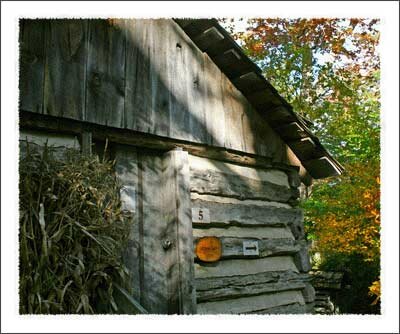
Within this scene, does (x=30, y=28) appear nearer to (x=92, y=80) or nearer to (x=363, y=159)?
(x=92, y=80)

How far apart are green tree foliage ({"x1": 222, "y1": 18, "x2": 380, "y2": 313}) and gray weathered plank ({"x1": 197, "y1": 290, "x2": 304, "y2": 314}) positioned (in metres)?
4.66

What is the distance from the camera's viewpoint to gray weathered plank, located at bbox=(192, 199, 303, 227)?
504 centimetres

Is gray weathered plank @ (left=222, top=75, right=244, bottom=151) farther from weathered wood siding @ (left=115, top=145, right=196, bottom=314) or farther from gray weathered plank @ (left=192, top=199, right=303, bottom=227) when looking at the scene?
weathered wood siding @ (left=115, top=145, right=196, bottom=314)

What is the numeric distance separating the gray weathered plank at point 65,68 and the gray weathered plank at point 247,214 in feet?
5.48

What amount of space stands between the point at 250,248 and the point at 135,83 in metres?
2.32

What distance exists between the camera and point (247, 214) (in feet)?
17.9

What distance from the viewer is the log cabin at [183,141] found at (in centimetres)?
398

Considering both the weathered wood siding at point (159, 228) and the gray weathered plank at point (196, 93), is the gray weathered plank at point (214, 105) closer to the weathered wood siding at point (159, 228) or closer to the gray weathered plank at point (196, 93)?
the gray weathered plank at point (196, 93)

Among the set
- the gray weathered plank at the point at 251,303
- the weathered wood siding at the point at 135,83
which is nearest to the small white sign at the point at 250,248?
the gray weathered plank at the point at 251,303

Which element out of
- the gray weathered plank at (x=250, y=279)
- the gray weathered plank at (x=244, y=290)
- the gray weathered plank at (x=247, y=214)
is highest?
the gray weathered plank at (x=247, y=214)

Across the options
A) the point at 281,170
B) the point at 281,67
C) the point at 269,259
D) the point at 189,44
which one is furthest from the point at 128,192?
the point at 281,67

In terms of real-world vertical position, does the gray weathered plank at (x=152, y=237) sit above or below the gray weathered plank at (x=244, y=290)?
above

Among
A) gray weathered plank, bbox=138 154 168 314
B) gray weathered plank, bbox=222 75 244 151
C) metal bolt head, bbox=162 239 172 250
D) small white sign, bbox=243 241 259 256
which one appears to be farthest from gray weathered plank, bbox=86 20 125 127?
small white sign, bbox=243 241 259 256

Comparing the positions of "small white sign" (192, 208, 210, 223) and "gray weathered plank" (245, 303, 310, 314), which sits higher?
"small white sign" (192, 208, 210, 223)
